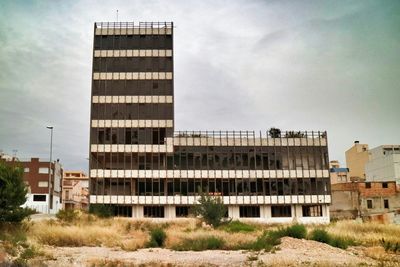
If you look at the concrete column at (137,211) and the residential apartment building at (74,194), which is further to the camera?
the residential apartment building at (74,194)

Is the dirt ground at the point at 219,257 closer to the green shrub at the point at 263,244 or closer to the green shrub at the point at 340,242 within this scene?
the green shrub at the point at 263,244

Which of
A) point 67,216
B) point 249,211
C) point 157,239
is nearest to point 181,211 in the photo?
point 249,211

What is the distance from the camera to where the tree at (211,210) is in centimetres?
4291

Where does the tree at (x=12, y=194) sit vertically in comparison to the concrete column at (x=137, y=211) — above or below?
above

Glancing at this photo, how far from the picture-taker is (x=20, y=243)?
2512 cm

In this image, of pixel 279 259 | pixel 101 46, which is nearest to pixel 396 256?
pixel 279 259

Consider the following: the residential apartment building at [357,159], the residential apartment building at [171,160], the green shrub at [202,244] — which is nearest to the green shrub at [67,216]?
the residential apartment building at [171,160]

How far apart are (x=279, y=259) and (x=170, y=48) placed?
5370cm

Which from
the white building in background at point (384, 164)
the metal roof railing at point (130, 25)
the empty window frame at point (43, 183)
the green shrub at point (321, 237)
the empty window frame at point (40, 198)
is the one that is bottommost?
the green shrub at point (321, 237)

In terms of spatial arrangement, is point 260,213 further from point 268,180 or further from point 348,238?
point 348,238

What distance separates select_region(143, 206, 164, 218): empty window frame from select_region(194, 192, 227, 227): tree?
69.2 ft

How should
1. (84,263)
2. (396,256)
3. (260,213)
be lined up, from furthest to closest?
(260,213) → (396,256) → (84,263)

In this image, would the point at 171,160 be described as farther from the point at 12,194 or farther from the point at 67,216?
the point at 12,194

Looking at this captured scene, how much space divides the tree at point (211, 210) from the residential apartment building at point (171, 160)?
19.3m
